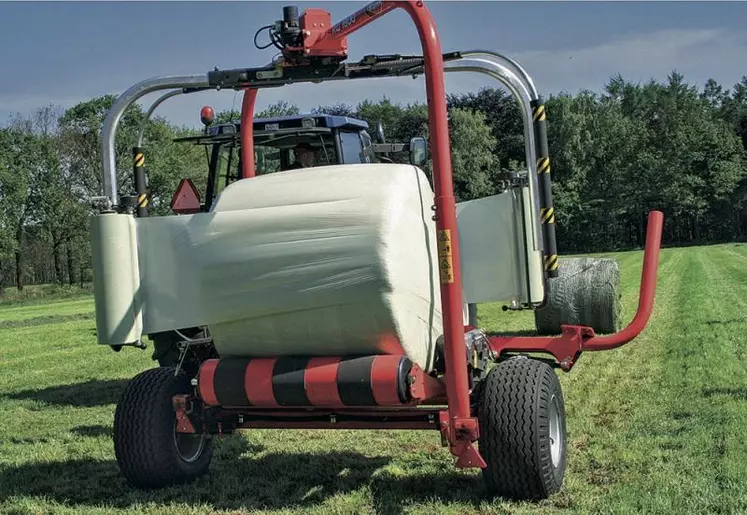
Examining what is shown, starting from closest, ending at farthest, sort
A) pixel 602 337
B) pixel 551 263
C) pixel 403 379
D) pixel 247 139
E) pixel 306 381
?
pixel 403 379 → pixel 306 381 → pixel 551 263 → pixel 602 337 → pixel 247 139

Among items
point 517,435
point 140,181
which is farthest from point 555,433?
point 140,181

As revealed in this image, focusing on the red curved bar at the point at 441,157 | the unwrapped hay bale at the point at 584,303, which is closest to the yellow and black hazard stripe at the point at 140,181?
the red curved bar at the point at 441,157

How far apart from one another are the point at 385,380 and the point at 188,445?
187 cm

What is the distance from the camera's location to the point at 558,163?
61312 mm

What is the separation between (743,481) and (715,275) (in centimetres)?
1991

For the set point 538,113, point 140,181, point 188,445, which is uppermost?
point 538,113

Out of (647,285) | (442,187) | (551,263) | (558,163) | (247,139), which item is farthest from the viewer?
(558,163)

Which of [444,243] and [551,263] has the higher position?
[444,243]

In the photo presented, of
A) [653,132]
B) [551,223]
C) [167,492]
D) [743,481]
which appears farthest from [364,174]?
[653,132]

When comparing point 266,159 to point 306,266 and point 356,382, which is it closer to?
point 306,266

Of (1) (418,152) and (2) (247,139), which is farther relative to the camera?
(2) (247,139)

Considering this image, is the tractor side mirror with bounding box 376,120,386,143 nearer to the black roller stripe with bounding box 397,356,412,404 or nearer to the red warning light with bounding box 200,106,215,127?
the red warning light with bounding box 200,106,215,127

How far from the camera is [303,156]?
7527 millimetres

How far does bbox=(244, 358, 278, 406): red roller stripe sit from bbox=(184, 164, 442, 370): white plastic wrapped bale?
0.13 m
